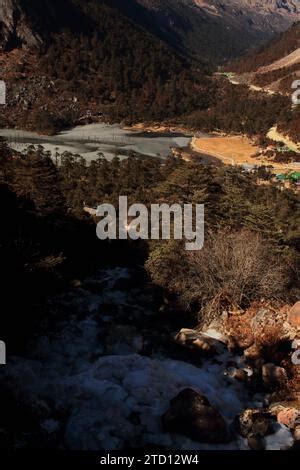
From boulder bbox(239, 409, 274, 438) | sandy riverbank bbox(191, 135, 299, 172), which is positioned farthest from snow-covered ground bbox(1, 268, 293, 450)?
sandy riverbank bbox(191, 135, 299, 172)

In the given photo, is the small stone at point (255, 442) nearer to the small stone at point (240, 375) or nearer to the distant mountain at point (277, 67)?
the small stone at point (240, 375)

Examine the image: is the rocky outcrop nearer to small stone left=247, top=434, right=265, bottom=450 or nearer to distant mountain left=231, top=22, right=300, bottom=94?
distant mountain left=231, top=22, right=300, bottom=94

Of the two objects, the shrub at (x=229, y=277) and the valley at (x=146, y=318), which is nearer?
the valley at (x=146, y=318)

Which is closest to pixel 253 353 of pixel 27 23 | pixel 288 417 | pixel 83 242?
pixel 288 417

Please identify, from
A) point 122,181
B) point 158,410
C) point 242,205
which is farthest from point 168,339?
point 122,181

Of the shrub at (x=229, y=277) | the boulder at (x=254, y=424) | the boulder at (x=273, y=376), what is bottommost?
the boulder at (x=254, y=424)

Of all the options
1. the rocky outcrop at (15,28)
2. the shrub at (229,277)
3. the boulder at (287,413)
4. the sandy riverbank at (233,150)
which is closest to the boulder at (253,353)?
the shrub at (229,277)

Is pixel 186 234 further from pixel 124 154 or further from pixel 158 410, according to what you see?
pixel 124 154
